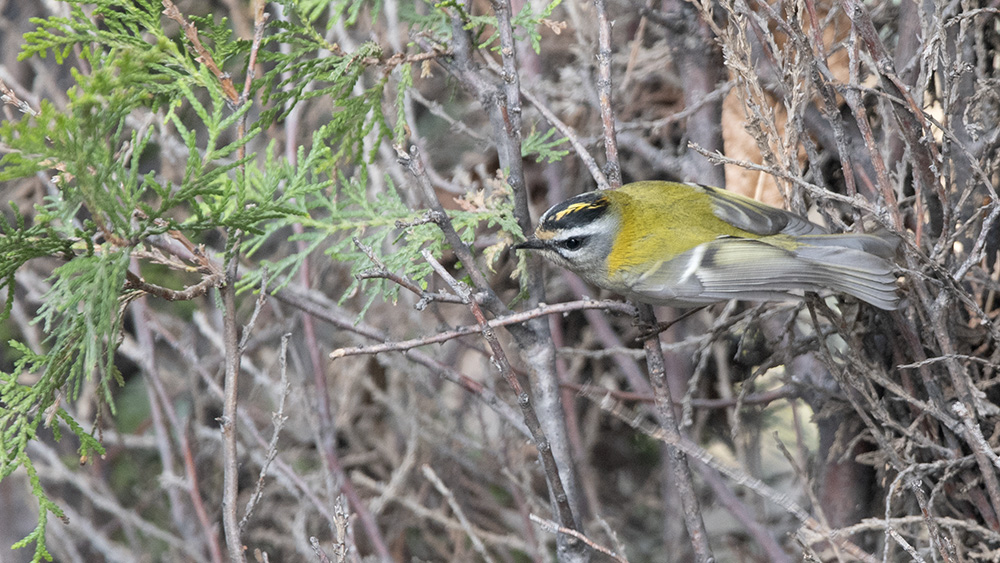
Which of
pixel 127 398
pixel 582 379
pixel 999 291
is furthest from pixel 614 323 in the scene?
→ pixel 127 398

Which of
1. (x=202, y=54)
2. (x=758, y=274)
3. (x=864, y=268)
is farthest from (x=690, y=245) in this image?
(x=202, y=54)

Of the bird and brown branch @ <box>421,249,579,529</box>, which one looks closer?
brown branch @ <box>421,249,579,529</box>

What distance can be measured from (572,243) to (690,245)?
1.13 feet

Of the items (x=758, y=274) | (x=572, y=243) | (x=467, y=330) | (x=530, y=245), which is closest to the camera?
(x=467, y=330)

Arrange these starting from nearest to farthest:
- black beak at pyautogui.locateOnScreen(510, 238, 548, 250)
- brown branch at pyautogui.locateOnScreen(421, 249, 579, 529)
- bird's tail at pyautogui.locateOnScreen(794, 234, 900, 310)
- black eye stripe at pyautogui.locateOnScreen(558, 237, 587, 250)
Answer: brown branch at pyautogui.locateOnScreen(421, 249, 579, 529) → bird's tail at pyautogui.locateOnScreen(794, 234, 900, 310) → black beak at pyautogui.locateOnScreen(510, 238, 548, 250) → black eye stripe at pyautogui.locateOnScreen(558, 237, 587, 250)

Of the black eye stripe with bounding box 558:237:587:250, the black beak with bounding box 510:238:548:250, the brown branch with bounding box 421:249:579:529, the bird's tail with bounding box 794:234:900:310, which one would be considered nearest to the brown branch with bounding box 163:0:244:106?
the brown branch with bounding box 421:249:579:529

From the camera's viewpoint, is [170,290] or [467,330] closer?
[170,290]

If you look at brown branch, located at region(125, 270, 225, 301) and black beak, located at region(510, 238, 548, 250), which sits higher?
brown branch, located at region(125, 270, 225, 301)

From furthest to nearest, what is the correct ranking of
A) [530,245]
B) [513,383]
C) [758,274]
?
[758,274] < [530,245] < [513,383]

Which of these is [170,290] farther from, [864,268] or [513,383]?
[864,268]

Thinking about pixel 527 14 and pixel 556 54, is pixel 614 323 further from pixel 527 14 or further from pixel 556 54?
pixel 527 14

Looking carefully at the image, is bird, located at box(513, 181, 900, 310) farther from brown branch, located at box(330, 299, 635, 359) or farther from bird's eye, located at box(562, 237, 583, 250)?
brown branch, located at box(330, 299, 635, 359)

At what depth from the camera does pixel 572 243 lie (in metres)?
2.21

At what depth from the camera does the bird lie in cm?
197
